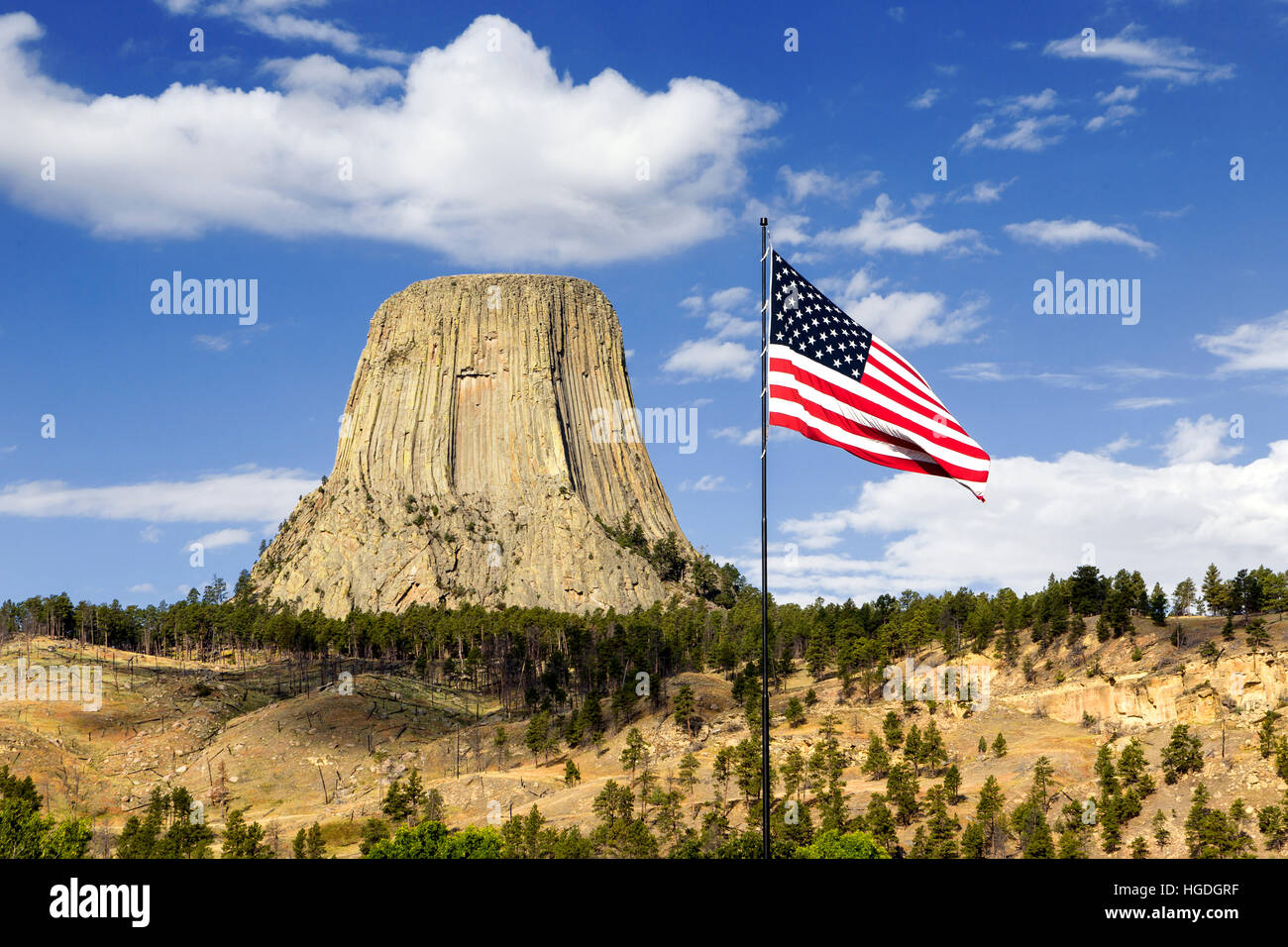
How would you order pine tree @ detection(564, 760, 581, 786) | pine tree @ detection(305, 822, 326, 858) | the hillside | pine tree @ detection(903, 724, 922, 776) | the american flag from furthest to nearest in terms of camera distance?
pine tree @ detection(564, 760, 581, 786), pine tree @ detection(903, 724, 922, 776), the hillside, pine tree @ detection(305, 822, 326, 858), the american flag

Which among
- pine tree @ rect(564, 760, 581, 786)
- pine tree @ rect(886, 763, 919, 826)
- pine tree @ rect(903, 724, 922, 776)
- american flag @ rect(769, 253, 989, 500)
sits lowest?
pine tree @ rect(564, 760, 581, 786)

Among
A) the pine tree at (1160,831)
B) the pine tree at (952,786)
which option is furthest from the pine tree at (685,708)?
the pine tree at (1160,831)

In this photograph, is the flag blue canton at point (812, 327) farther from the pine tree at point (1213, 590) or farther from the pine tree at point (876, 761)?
the pine tree at point (1213, 590)

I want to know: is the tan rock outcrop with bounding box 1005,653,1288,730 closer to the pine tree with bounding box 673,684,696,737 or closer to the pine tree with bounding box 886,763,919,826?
the pine tree with bounding box 886,763,919,826

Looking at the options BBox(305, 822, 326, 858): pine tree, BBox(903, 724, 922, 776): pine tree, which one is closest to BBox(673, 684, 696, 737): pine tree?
BBox(903, 724, 922, 776): pine tree

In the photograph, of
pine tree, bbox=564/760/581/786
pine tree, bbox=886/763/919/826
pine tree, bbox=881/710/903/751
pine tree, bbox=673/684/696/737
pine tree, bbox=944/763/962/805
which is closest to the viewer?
pine tree, bbox=886/763/919/826

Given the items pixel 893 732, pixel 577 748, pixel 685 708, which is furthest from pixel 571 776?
pixel 893 732

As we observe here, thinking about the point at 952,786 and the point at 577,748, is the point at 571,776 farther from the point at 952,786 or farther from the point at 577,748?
the point at 952,786
